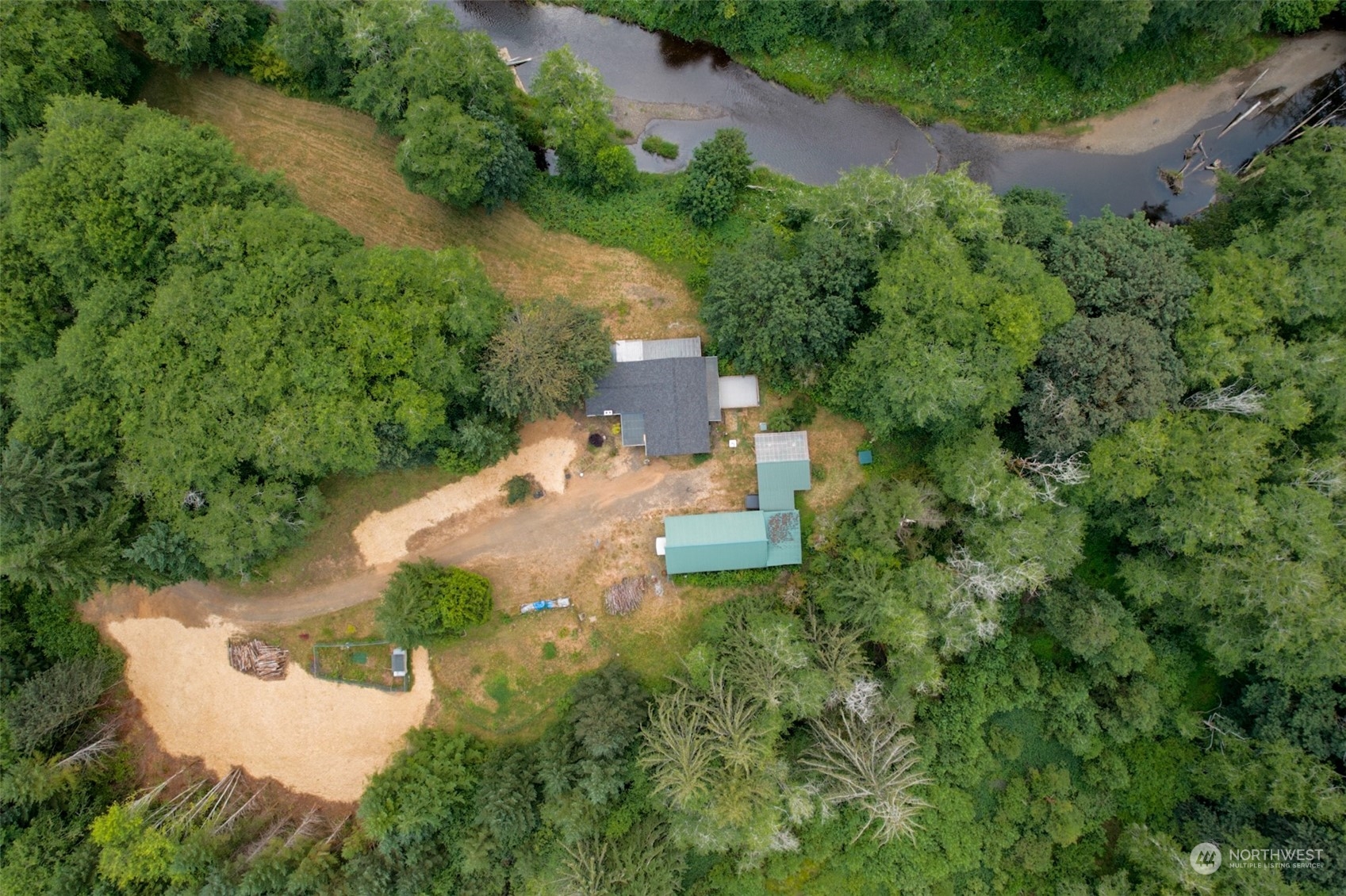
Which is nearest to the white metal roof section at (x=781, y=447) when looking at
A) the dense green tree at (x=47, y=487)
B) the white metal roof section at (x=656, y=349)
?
the white metal roof section at (x=656, y=349)

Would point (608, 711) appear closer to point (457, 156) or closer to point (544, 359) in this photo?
point (544, 359)

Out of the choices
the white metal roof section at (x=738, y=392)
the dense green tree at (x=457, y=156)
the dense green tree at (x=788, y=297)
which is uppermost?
the dense green tree at (x=457, y=156)

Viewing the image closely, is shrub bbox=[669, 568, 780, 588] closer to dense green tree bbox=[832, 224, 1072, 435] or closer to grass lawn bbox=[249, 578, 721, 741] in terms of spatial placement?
grass lawn bbox=[249, 578, 721, 741]

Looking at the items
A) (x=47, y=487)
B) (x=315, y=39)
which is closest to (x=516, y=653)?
(x=47, y=487)

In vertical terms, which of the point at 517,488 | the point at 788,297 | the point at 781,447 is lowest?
the point at 517,488

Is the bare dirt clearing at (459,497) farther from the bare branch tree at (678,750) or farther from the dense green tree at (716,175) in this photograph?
the dense green tree at (716,175)

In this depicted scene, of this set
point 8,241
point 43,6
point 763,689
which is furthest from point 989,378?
point 43,6

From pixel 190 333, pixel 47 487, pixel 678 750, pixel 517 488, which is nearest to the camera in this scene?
pixel 47 487
